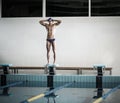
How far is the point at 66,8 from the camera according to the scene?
412 inches

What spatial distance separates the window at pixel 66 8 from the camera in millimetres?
10367

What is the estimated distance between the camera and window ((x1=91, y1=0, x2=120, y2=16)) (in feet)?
33.6

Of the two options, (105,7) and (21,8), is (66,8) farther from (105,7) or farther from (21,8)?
(21,8)

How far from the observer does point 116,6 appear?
1023cm

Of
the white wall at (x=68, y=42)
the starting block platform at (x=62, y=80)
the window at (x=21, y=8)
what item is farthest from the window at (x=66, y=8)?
the starting block platform at (x=62, y=80)

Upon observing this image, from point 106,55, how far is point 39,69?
237 centimetres

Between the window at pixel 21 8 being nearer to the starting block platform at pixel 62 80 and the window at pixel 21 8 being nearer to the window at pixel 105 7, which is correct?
Answer: the window at pixel 105 7

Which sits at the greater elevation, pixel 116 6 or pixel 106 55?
pixel 116 6

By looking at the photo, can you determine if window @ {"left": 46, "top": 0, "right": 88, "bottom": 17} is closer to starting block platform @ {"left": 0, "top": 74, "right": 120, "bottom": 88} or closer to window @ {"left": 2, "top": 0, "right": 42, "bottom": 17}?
window @ {"left": 2, "top": 0, "right": 42, "bottom": 17}

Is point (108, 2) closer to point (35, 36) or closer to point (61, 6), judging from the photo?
point (61, 6)

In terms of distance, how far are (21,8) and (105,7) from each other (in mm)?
2986

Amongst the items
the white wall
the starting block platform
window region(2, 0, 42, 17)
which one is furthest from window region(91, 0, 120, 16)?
the starting block platform

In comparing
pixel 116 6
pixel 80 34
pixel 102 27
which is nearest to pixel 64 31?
pixel 80 34

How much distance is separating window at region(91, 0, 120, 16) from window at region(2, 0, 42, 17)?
192 cm
